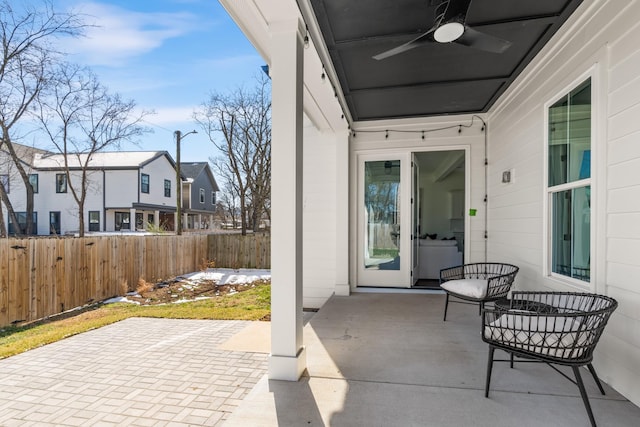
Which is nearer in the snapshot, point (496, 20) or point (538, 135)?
point (496, 20)

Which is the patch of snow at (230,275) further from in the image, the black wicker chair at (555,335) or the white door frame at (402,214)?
the black wicker chair at (555,335)

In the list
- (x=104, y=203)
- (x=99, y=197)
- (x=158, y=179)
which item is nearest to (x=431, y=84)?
(x=104, y=203)

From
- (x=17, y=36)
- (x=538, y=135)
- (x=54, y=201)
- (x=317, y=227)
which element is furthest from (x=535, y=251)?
(x=54, y=201)

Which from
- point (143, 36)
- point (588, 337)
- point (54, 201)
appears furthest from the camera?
point (54, 201)

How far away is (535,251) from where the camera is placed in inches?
127

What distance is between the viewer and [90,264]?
5.99m

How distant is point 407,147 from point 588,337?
3.67m

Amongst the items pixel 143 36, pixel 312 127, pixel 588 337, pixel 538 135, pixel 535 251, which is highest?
pixel 143 36

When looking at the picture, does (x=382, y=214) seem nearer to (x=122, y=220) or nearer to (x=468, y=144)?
(x=468, y=144)

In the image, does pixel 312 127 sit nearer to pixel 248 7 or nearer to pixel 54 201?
pixel 248 7

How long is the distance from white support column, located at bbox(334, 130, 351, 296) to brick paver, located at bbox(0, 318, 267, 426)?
1852 mm

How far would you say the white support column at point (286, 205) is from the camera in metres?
2.22

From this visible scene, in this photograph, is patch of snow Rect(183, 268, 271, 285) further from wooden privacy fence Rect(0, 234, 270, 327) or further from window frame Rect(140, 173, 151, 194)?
window frame Rect(140, 173, 151, 194)

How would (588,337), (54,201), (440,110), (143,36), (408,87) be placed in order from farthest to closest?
(54,201)
(143,36)
(440,110)
(408,87)
(588,337)
